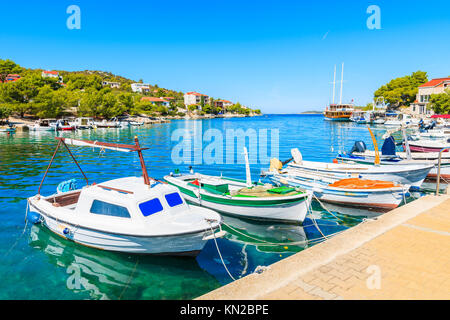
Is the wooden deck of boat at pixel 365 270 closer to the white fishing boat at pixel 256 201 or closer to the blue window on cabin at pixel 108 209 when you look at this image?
the white fishing boat at pixel 256 201

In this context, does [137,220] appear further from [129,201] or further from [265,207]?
[265,207]

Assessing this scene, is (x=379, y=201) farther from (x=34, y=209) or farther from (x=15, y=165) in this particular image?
(x=15, y=165)

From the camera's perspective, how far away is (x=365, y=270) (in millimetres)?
7129

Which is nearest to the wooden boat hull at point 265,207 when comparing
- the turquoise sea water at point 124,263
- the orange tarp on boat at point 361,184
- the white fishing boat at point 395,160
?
the turquoise sea water at point 124,263

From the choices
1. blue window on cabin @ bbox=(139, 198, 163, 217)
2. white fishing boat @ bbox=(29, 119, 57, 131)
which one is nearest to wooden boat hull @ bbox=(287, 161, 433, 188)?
blue window on cabin @ bbox=(139, 198, 163, 217)

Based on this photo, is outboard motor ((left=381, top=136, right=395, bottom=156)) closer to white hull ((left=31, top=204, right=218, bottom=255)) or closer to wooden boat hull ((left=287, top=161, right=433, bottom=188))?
wooden boat hull ((left=287, top=161, right=433, bottom=188))

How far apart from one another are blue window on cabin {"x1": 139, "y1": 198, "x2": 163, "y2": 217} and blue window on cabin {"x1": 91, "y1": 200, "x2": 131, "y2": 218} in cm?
55

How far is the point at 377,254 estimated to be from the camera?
26.3 feet

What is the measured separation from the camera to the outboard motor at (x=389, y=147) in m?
22.1

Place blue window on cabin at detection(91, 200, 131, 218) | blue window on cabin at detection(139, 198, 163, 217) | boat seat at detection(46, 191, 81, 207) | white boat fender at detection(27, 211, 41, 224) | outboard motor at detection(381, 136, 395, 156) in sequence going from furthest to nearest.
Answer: outboard motor at detection(381, 136, 395, 156) → boat seat at detection(46, 191, 81, 207) → white boat fender at detection(27, 211, 41, 224) → blue window on cabin at detection(91, 200, 131, 218) → blue window on cabin at detection(139, 198, 163, 217)

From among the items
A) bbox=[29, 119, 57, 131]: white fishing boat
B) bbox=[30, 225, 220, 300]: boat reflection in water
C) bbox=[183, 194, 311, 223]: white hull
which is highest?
bbox=[29, 119, 57, 131]: white fishing boat

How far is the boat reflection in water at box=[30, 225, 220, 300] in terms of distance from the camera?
8.38m

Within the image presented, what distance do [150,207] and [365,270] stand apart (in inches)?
267
